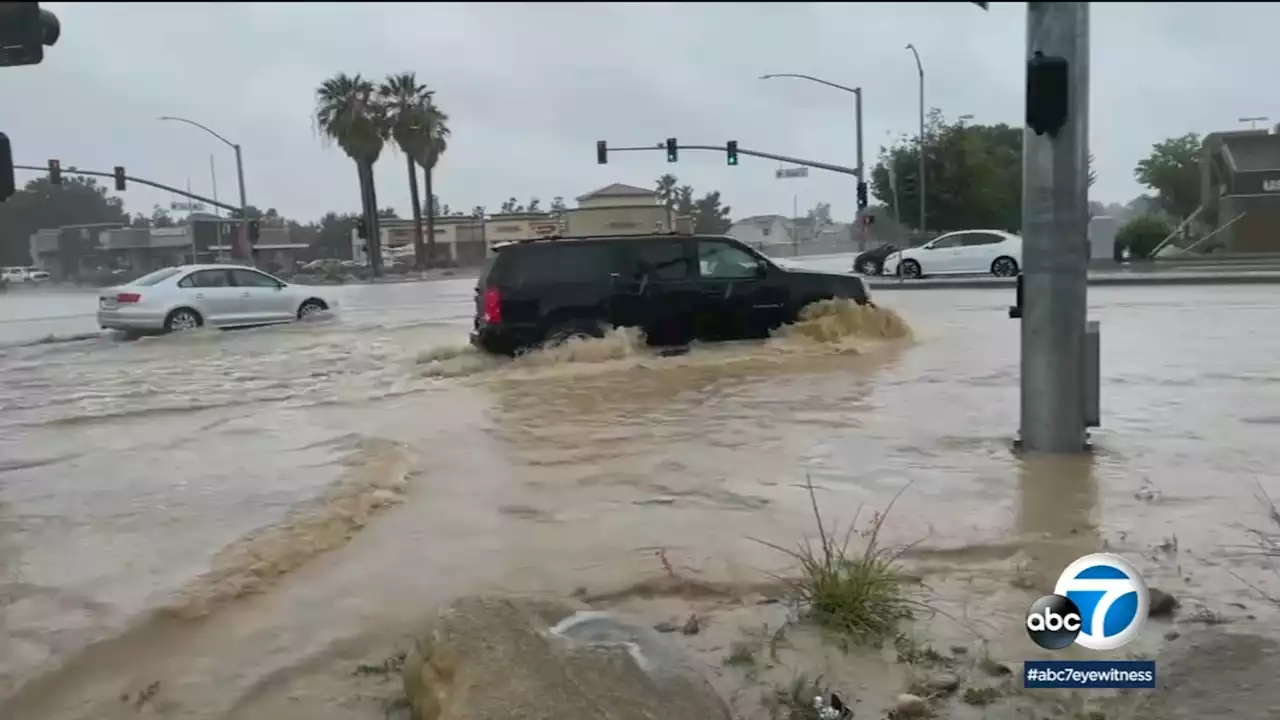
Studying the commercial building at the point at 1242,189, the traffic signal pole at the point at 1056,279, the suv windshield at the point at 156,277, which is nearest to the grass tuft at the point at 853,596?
the traffic signal pole at the point at 1056,279

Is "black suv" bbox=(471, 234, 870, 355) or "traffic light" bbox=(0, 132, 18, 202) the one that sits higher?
"traffic light" bbox=(0, 132, 18, 202)

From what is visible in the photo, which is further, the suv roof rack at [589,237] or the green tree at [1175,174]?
the suv roof rack at [589,237]

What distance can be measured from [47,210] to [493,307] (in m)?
4.79

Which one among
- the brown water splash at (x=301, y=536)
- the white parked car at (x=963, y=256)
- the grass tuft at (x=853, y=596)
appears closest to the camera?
the grass tuft at (x=853, y=596)

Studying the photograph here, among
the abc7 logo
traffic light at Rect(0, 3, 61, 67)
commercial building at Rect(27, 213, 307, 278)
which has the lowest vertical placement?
the abc7 logo

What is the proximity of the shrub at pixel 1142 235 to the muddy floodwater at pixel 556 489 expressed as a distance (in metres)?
1.25

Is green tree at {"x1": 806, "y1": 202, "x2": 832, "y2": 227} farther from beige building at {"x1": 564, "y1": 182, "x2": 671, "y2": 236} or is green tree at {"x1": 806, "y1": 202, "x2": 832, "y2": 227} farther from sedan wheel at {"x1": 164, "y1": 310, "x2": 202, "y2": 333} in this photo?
sedan wheel at {"x1": 164, "y1": 310, "x2": 202, "y2": 333}

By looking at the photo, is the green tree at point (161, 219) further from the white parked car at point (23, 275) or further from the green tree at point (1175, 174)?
the green tree at point (1175, 174)

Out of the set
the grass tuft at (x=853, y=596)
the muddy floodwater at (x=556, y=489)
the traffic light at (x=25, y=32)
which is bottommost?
the muddy floodwater at (x=556, y=489)

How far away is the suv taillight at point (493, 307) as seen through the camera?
1234cm

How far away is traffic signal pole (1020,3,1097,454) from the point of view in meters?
6.55

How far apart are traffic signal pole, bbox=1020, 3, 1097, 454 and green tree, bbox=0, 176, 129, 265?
27.6ft

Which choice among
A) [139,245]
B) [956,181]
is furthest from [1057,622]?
[139,245]

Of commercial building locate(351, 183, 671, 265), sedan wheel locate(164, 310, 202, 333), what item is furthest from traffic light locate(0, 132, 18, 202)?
sedan wheel locate(164, 310, 202, 333)
